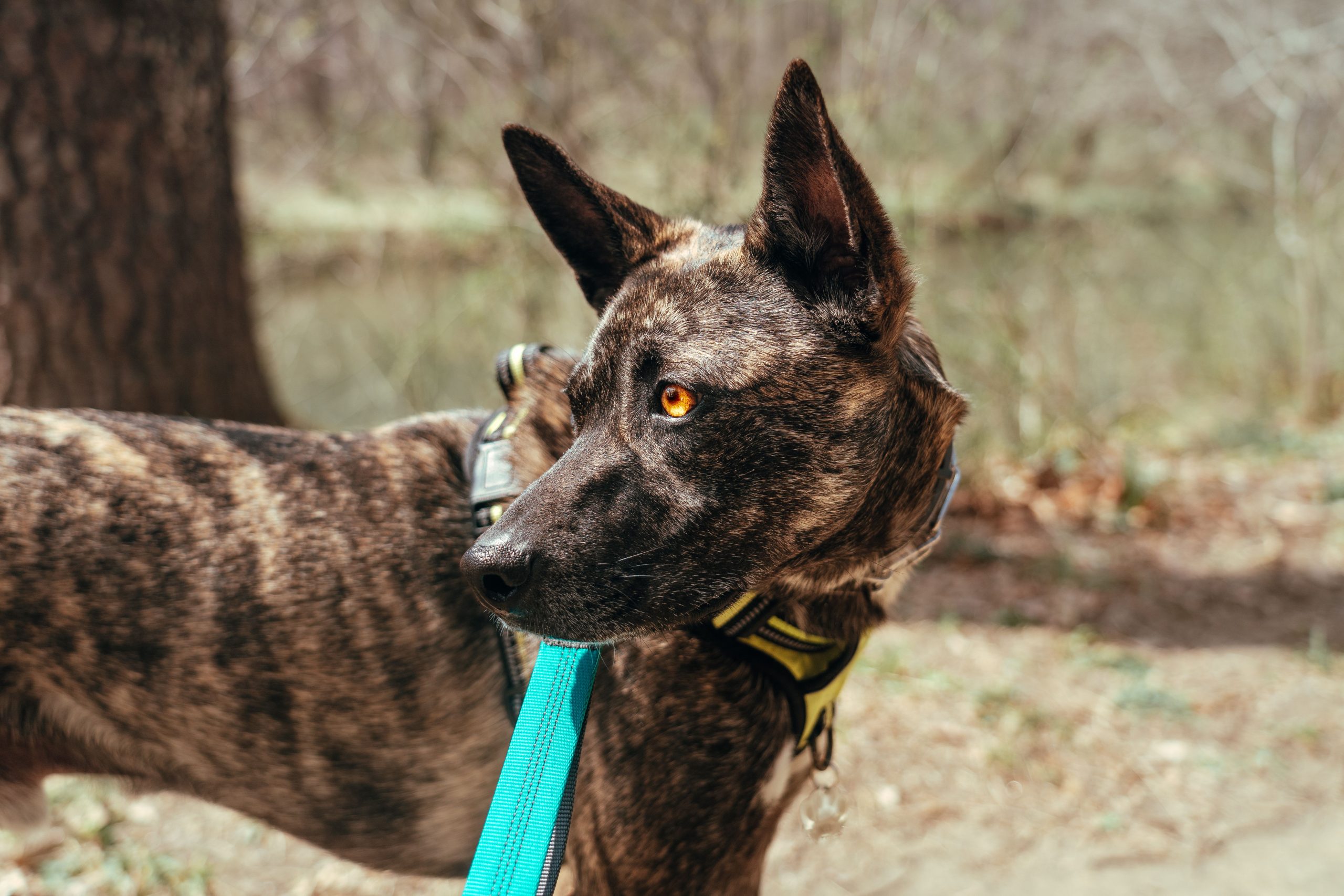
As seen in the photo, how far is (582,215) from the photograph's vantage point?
203 cm

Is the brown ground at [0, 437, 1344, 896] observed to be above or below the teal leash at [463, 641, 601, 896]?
below

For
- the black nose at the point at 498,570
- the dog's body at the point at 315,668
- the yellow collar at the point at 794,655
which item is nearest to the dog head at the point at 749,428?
the black nose at the point at 498,570

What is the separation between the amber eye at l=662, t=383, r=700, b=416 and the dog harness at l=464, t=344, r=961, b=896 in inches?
15.1

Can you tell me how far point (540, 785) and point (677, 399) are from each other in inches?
27.6

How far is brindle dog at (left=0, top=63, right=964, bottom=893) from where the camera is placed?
1.64 meters

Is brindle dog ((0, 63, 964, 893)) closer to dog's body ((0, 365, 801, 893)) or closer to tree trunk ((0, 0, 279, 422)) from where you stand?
dog's body ((0, 365, 801, 893))

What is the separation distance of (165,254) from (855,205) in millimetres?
2748

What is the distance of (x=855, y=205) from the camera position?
62.9 inches

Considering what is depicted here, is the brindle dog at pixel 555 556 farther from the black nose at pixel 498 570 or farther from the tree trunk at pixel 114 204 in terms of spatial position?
the tree trunk at pixel 114 204

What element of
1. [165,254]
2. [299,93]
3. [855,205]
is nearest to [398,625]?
[855,205]

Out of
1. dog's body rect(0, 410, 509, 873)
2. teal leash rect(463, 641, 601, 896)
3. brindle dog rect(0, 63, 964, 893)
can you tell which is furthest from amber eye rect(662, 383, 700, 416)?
dog's body rect(0, 410, 509, 873)

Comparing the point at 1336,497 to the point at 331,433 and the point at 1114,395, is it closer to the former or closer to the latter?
the point at 1114,395

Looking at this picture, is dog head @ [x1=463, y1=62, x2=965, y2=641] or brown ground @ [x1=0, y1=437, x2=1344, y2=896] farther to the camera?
brown ground @ [x1=0, y1=437, x2=1344, y2=896]

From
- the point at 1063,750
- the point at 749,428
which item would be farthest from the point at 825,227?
the point at 1063,750
